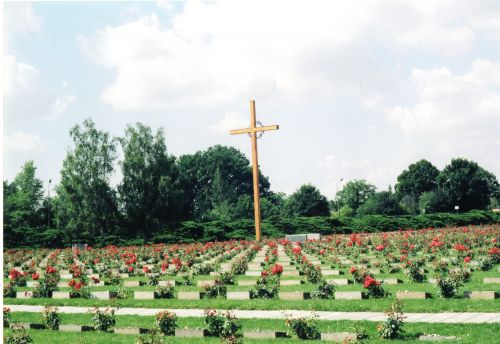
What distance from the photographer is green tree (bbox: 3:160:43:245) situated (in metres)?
45.0

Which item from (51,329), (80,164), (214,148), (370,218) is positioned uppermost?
(214,148)

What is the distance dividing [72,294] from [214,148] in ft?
269

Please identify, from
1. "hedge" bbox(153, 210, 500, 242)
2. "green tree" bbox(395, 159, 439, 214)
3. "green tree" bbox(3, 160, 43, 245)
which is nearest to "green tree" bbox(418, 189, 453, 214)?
"green tree" bbox(395, 159, 439, 214)

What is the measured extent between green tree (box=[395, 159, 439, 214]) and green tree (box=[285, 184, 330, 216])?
33.6 meters

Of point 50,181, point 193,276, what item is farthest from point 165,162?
point 193,276

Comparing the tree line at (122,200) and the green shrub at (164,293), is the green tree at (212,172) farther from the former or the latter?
the green shrub at (164,293)

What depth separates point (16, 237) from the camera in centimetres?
4447

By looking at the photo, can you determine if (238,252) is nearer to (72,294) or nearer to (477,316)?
(72,294)

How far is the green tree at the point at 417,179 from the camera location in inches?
3915

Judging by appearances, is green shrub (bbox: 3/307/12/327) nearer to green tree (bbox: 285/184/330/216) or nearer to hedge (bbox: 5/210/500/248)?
hedge (bbox: 5/210/500/248)

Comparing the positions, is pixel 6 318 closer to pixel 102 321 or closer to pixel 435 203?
pixel 102 321

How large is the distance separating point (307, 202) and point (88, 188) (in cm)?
2383

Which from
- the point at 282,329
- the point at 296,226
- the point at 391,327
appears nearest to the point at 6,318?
the point at 282,329

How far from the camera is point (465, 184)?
88.2 m
